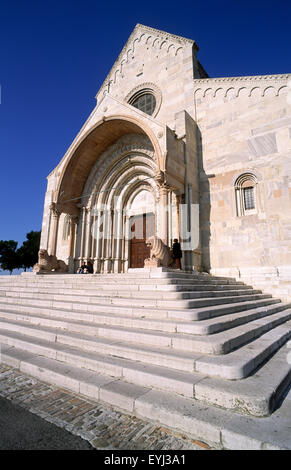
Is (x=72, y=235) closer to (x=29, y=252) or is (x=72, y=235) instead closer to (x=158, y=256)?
(x=158, y=256)

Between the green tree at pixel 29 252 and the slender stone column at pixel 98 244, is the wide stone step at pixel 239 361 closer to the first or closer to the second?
the slender stone column at pixel 98 244

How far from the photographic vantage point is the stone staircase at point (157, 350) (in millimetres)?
2648

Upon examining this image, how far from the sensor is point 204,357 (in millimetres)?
3309

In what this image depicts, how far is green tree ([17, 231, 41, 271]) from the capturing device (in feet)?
123

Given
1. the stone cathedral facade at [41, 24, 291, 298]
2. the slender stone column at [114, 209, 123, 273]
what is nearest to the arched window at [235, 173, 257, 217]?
the stone cathedral facade at [41, 24, 291, 298]

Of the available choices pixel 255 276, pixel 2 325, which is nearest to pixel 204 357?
pixel 2 325

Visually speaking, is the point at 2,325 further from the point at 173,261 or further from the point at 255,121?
the point at 255,121

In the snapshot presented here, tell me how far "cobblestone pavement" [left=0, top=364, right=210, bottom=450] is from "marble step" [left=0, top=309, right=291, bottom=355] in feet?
3.70

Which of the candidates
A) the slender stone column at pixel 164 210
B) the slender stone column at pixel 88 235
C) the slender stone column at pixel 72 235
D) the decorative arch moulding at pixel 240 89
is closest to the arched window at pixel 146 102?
the decorative arch moulding at pixel 240 89

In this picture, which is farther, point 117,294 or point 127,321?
point 117,294

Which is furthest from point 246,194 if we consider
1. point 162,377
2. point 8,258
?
point 8,258

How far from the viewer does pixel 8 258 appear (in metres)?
37.5

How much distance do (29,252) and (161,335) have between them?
38.2m
